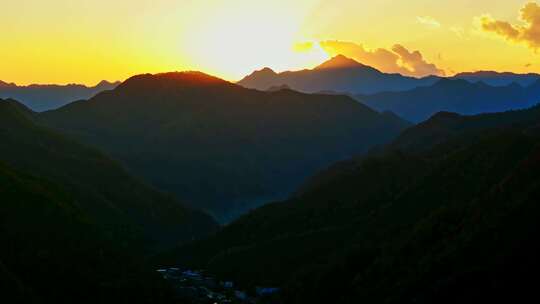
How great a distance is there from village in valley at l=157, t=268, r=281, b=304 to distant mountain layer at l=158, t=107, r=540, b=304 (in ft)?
10.3

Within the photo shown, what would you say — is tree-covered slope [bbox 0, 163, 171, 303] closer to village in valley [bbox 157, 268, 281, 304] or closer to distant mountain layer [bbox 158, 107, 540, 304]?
village in valley [bbox 157, 268, 281, 304]

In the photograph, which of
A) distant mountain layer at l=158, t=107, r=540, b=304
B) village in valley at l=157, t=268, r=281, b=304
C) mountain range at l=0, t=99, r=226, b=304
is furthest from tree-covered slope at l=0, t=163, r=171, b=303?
distant mountain layer at l=158, t=107, r=540, b=304

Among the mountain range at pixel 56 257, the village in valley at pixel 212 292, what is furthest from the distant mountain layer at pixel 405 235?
the mountain range at pixel 56 257

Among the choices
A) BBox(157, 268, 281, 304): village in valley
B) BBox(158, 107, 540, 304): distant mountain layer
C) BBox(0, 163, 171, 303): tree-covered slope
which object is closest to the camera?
BBox(158, 107, 540, 304): distant mountain layer

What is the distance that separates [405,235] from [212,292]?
1475 inches

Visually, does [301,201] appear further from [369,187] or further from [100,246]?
[100,246]

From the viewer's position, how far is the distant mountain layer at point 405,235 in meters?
69.1

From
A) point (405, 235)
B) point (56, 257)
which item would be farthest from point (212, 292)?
point (405, 235)

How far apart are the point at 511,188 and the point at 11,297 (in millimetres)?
69727

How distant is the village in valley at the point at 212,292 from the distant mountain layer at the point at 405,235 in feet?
10.3

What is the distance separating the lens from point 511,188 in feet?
299

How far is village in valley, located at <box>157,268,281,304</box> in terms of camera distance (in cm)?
10900

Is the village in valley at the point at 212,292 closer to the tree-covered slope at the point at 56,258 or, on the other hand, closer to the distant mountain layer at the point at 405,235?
the distant mountain layer at the point at 405,235

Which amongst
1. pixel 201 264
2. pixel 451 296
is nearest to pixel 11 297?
pixel 451 296
